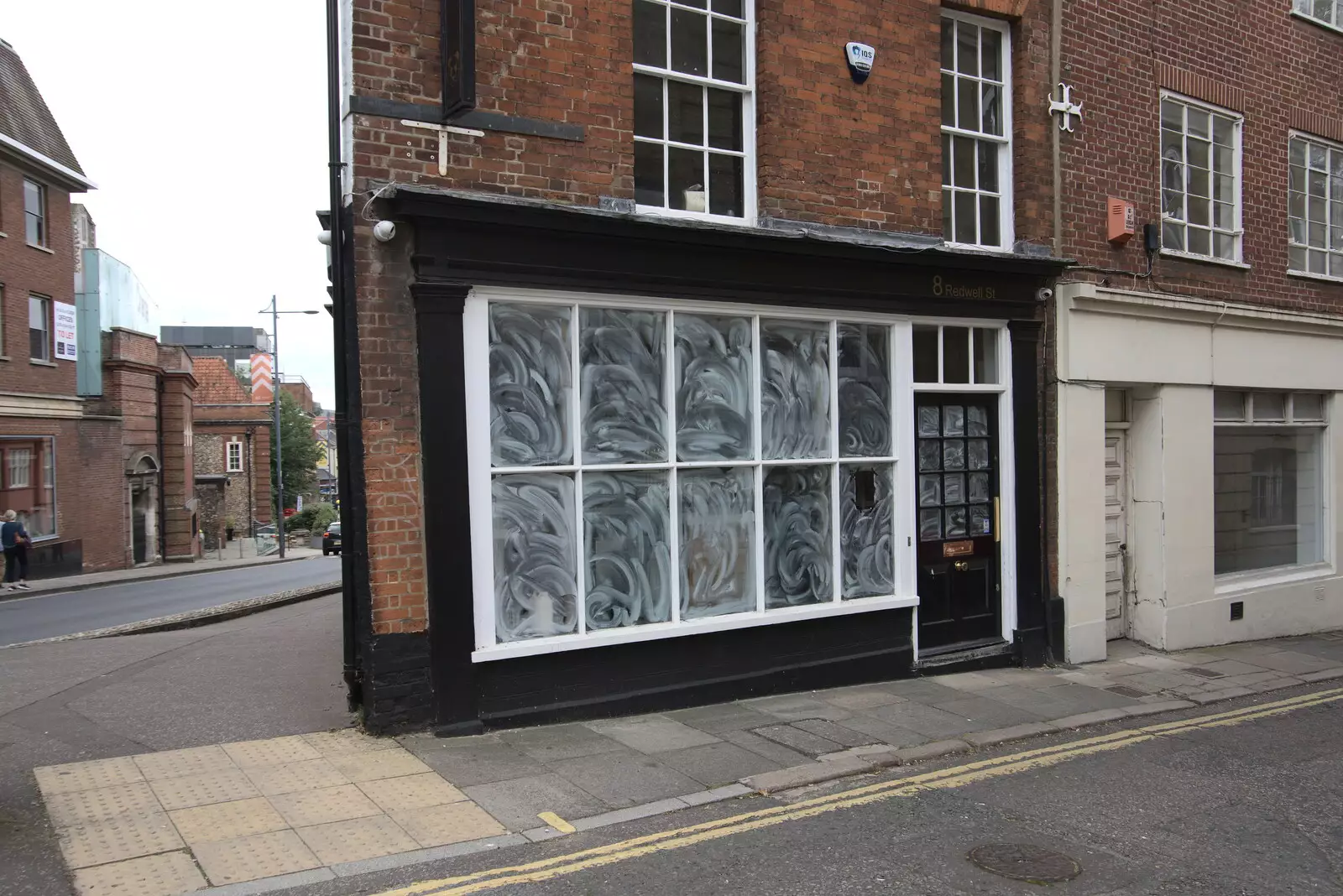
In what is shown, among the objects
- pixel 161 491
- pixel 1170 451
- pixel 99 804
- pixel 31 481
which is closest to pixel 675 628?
pixel 99 804

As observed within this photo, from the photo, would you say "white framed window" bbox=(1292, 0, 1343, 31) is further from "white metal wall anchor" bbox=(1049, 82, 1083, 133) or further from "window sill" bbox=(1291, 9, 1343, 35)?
"white metal wall anchor" bbox=(1049, 82, 1083, 133)

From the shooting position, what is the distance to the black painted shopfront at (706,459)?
24.0 feet

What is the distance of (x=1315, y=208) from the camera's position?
1369 cm

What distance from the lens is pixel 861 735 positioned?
7.50m

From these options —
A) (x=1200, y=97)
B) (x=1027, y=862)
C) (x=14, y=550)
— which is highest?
(x=1200, y=97)

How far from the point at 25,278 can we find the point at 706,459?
2709cm

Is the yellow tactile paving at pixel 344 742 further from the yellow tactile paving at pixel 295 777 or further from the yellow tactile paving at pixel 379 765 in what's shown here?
the yellow tactile paving at pixel 295 777

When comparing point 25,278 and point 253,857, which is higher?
point 25,278

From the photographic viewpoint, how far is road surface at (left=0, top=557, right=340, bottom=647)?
1689 centimetres

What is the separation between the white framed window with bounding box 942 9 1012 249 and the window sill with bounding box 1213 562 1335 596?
5183 mm

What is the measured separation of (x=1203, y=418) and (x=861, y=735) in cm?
697

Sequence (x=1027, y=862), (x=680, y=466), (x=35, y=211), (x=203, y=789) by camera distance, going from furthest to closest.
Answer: (x=35, y=211) < (x=680, y=466) < (x=203, y=789) < (x=1027, y=862)

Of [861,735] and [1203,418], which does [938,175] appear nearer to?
[1203,418]

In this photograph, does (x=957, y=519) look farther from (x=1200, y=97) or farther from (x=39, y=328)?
(x=39, y=328)
